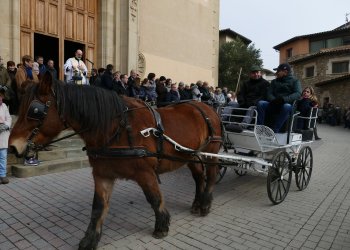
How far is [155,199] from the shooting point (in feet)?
11.6

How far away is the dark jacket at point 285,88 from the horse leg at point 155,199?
3.13m

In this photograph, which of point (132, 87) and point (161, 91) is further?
point (161, 91)

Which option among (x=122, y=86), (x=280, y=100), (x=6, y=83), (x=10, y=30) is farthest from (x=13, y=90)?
(x=280, y=100)

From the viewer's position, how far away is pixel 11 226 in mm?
4043

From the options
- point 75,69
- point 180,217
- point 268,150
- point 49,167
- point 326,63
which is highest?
point 326,63

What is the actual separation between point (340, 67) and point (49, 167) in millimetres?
33909

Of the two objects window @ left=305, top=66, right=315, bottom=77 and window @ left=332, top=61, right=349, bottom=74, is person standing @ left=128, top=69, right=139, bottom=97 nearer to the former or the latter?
window @ left=332, top=61, right=349, bottom=74

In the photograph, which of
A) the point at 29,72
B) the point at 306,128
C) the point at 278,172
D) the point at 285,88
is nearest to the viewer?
the point at 278,172

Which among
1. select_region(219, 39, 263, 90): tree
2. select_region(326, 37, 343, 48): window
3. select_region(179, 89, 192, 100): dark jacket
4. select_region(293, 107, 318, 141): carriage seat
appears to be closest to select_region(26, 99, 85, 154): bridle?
select_region(293, 107, 318, 141): carriage seat

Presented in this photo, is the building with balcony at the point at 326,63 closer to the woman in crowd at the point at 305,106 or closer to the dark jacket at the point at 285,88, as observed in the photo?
the woman in crowd at the point at 305,106

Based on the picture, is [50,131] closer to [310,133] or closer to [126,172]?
[126,172]

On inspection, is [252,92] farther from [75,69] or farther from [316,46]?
[316,46]

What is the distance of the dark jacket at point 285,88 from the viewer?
5617mm

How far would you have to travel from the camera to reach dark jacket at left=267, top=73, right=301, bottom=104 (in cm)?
562
